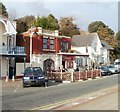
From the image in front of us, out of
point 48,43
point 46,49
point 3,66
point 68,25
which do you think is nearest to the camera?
point 3,66

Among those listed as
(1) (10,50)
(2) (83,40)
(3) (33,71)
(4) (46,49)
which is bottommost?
(3) (33,71)

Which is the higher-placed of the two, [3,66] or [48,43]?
[48,43]

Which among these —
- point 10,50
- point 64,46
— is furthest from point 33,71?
point 64,46

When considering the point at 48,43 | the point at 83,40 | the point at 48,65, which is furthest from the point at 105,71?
the point at 83,40

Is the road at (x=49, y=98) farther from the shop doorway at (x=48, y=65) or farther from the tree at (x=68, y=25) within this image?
the tree at (x=68, y=25)

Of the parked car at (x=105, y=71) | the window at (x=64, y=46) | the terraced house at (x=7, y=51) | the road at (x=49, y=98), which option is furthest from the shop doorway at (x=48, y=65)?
the road at (x=49, y=98)

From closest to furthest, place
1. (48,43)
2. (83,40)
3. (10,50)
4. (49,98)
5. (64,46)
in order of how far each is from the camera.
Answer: (49,98), (10,50), (48,43), (64,46), (83,40)

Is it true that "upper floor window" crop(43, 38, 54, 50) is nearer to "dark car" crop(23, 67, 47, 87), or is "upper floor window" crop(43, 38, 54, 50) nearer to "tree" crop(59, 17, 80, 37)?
"dark car" crop(23, 67, 47, 87)

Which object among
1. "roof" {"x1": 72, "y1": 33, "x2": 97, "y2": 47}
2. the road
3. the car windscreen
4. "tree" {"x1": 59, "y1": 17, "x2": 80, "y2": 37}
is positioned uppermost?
"tree" {"x1": 59, "y1": 17, "x2": 80, "y2": 37}

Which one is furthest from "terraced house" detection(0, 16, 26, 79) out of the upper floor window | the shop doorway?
the upper floor window

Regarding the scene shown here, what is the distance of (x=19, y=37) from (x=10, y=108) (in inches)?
1340

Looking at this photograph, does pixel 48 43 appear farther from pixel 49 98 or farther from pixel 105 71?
pixel 49 98

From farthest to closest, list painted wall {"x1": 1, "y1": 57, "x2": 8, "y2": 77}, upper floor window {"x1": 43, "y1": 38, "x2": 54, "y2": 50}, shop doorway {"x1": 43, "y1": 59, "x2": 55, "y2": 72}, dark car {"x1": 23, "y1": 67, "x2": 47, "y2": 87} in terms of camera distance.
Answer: upper floor window {"x1": 43, "y1": 38, "x2": 54, "y2": 50} → shop doorway {"x1": 43, "y1": 59, "x2": 55, "y2": 72} → painted wall {"x1": 1, "y1": 57, "x2": 8, "y2": 77} → dark car {"x1": 23, "y1": 67, "x2": 47, "y2": 87}

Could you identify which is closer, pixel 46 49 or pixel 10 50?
pixel 10 50
